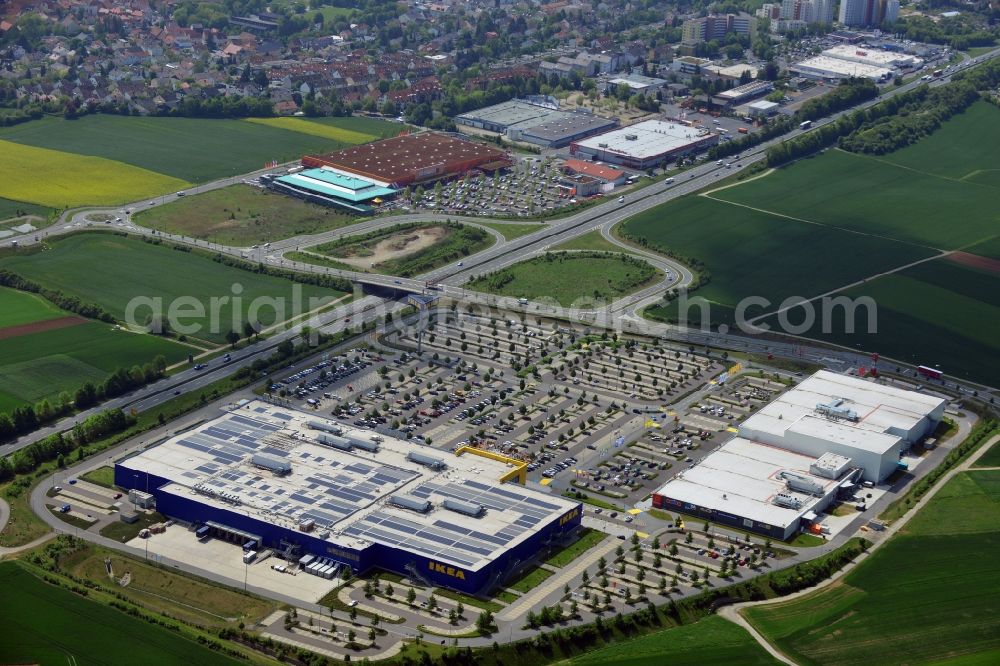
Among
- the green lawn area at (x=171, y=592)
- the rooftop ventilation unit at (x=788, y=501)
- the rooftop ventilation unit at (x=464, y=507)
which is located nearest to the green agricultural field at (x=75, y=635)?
the green lawn area at (x=171, y=592)

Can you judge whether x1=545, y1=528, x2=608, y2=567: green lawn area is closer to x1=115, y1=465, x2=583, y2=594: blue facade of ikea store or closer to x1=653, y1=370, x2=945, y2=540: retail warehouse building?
x1=115, y1=465, x2=583, y2=594: blue facade of ikea store

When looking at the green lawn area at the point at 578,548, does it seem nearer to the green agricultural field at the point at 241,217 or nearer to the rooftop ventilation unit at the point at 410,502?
the rooftop ventilation unit at the point at 410,502

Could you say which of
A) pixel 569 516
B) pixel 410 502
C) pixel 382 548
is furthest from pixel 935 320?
pixel 382 548

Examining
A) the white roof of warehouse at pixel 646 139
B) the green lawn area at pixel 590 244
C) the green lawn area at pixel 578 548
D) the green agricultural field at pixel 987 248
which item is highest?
the white roof of warehouse at pixel 646 139

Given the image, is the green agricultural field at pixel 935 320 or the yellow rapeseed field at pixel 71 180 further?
the yellow rapeseed field at pixel 71 180

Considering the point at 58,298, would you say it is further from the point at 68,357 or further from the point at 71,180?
the point at 71,180

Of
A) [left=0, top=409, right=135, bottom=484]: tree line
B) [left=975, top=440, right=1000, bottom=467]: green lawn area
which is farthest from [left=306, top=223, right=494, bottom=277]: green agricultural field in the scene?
[left=975, top=440, right=1000, bottom=467]: green lawn area
